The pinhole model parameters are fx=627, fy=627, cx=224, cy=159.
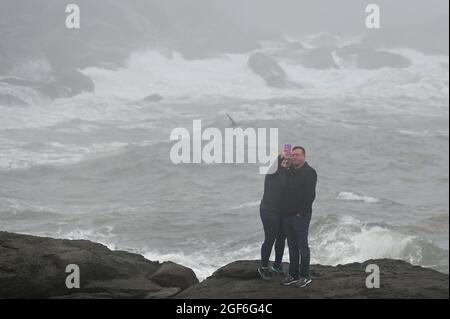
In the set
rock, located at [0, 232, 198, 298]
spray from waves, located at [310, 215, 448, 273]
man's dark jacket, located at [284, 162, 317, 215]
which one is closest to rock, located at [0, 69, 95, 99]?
spray from waves, located at [310, 215, 448, 273]

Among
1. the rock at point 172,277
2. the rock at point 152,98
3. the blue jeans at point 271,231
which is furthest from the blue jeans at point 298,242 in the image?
the rock at point 152,98

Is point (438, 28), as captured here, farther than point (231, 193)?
Yes

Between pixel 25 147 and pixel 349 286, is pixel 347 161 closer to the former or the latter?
pixel 25 147

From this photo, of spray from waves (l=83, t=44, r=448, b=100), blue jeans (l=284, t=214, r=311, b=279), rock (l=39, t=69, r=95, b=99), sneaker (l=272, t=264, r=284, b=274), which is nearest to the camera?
blue jeans (l=284, t=214, r=311, b=279)

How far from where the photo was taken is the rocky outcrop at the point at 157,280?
5859mm

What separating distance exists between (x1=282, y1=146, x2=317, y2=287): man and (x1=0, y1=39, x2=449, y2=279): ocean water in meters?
4.17

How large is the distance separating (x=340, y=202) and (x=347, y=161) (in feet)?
20.8

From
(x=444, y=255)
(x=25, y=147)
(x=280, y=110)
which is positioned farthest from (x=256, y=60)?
(x=444, y=255)

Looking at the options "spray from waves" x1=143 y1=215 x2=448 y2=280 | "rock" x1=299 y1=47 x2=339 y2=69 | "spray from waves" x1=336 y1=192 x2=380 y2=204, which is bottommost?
"spray from waves" x1=143 y1=215 x2=448 y2=280

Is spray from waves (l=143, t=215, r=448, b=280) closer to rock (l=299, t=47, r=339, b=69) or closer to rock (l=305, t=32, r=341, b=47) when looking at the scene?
rock (l=299, t=47, r=339, b=69)

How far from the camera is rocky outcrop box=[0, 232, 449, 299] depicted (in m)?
5.86

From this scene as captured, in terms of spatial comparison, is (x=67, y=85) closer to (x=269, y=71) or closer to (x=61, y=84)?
(x=61, y=84)

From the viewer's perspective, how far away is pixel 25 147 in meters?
17.1
